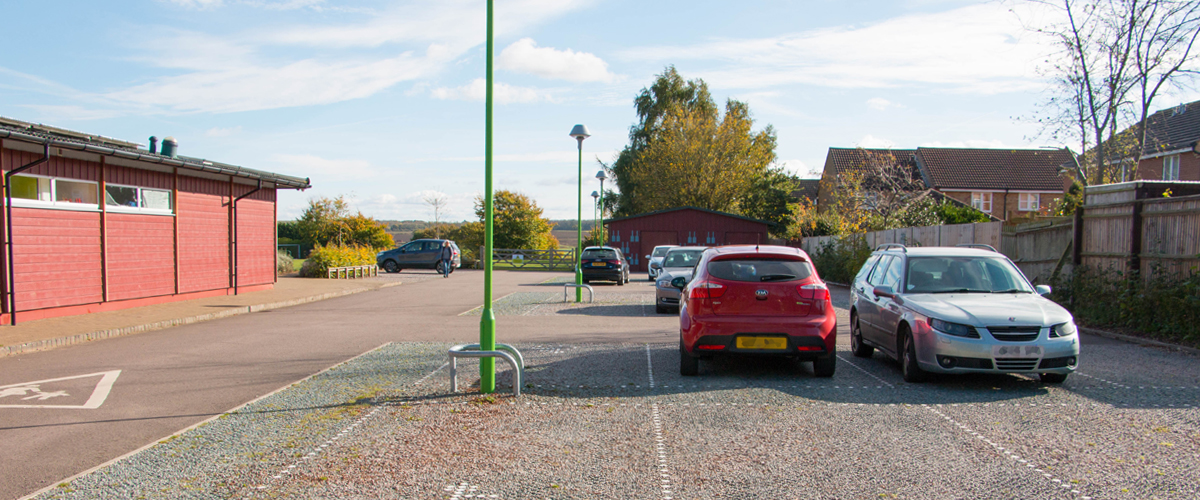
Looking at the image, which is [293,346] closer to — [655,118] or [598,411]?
[598,411]

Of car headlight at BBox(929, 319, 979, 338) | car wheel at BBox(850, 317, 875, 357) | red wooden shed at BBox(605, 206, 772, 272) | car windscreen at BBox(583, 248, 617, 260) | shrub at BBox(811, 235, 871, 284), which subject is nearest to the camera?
car headlight at BBox(929, 319, 979, 338)

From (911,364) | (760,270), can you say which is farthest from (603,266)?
(911,364)

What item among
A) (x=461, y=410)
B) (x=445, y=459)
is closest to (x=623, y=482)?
(x=445, y=459)

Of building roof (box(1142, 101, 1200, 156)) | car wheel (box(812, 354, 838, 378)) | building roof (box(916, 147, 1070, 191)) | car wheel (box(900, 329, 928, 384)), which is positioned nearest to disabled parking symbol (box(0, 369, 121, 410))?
car wheel (box(812, 354, 838, 378))

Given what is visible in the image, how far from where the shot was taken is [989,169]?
48.2m

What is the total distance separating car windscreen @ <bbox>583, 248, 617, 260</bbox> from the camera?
2666 cm

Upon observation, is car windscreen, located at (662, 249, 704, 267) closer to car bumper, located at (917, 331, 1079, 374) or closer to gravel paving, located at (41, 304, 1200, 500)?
gravel paving, located at (41, 304, 1200, 500)

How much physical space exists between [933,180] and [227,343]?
4535cm

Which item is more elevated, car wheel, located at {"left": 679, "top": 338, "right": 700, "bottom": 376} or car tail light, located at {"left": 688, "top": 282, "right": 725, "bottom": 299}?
car tail light, located at {"left": 688, "top": 282, "right": 725, "bottom": 299}

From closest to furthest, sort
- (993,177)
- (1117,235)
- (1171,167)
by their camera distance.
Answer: (1117,235) → (1171,167) → (993,177)

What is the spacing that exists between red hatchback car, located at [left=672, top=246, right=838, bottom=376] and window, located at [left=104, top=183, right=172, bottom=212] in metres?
12.8

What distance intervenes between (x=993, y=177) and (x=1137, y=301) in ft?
132

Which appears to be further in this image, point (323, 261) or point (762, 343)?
point (323, 261)

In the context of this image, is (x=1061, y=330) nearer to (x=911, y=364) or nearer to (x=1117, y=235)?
(x=911, y=364)
